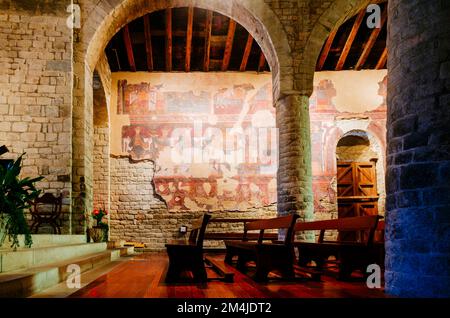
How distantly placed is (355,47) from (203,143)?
4.91m

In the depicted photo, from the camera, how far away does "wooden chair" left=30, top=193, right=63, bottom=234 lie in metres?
8.40

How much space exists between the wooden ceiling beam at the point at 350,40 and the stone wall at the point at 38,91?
6635 millimetres

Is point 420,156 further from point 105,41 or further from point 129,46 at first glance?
point 129,46

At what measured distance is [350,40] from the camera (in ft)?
40.5

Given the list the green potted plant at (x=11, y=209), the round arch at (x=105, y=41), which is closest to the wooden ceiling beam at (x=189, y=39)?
the round arch at (x=105, y=41)

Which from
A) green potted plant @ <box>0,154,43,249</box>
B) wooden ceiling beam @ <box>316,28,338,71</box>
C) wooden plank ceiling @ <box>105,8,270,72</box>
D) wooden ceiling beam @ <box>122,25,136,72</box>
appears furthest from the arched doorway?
green potted plant @ <box>0,154,43,249</box>

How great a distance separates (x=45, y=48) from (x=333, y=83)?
26.1 ft

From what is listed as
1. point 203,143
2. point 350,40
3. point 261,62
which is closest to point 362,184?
point 350,40

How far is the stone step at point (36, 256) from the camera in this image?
4.20 m

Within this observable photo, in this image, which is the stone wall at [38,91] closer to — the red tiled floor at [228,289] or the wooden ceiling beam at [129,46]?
the wooden ceiling beam at [129,46]

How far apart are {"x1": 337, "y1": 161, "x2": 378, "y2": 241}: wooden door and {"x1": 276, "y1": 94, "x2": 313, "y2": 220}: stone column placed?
479 cm
